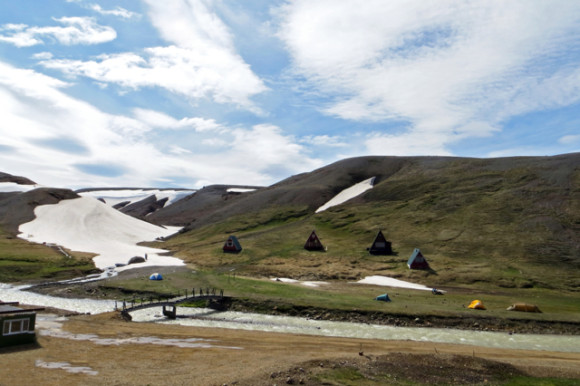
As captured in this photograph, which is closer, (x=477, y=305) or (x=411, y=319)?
(x=411, y=319)

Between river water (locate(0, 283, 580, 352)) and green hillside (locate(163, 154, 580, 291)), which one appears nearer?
river water (locate(0, 283, 580, 352))

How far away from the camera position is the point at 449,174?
138 metres

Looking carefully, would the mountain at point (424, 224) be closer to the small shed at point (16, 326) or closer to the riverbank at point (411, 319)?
the riverbank at point (411, 319)

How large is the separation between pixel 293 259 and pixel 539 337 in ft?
175

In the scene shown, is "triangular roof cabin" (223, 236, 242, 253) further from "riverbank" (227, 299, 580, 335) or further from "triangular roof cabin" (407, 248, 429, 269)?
"riverbank" (227, 299, 580, 335)

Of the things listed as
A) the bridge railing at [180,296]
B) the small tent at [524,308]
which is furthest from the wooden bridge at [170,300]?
the small tent at [524,308]

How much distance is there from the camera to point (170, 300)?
2103 inches

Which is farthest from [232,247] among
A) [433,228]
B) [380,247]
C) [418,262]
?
[433,228]

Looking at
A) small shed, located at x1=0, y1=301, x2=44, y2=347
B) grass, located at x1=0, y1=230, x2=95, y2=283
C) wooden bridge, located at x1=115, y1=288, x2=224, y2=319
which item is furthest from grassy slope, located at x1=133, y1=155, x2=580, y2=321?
small shed, located at x1=0, y1=301, x2=44, y2=347

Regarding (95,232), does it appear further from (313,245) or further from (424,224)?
(424,224)

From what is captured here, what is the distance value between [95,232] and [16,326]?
9469 cm

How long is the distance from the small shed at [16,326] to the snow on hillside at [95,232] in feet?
170

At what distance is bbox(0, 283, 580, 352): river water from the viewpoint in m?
38.8

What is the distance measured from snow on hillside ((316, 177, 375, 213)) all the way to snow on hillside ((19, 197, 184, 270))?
55626 millimetres
